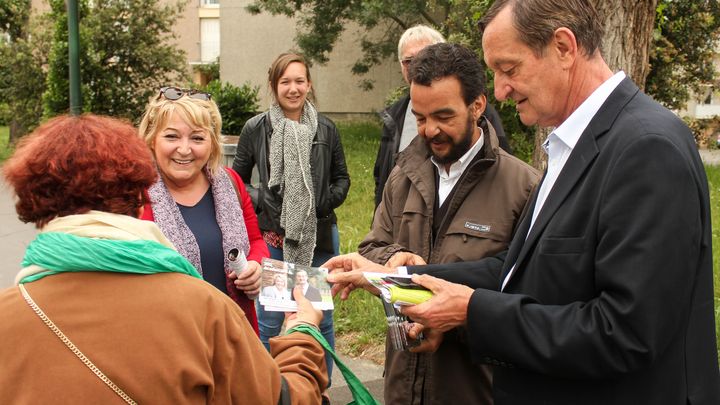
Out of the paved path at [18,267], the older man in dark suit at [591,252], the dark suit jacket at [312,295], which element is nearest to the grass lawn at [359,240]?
the paved path at [18,267]

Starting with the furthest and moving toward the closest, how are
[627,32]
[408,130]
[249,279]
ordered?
[627,32], [408,130], [249,279]

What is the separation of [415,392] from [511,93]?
4.16ft

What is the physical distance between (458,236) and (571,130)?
32.6 inches

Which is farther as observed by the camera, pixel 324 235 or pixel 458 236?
pixel 324 235

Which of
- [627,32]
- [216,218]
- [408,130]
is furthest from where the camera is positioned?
[627,32]

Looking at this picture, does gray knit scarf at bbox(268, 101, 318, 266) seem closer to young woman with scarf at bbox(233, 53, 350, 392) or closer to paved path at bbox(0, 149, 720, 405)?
young woman with scarf at bbox(233, 53, 350, 392)

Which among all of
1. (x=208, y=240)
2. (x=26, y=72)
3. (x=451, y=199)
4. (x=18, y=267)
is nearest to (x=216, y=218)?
(x=208, y=240)

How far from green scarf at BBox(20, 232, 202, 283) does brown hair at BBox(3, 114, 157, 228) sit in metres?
0.12

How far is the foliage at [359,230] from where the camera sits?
20.2 feet

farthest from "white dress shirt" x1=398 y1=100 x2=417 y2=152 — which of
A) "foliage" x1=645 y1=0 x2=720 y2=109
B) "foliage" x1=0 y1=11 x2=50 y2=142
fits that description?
"foliage" x1=0 y1=11 x2=50 y2=142

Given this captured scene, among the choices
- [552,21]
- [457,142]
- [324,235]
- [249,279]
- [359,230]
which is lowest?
[359,230]

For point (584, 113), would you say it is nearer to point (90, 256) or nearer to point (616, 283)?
point (616, 283)

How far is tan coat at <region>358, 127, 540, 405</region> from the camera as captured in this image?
2.75 meters

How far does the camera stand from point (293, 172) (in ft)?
16.1
